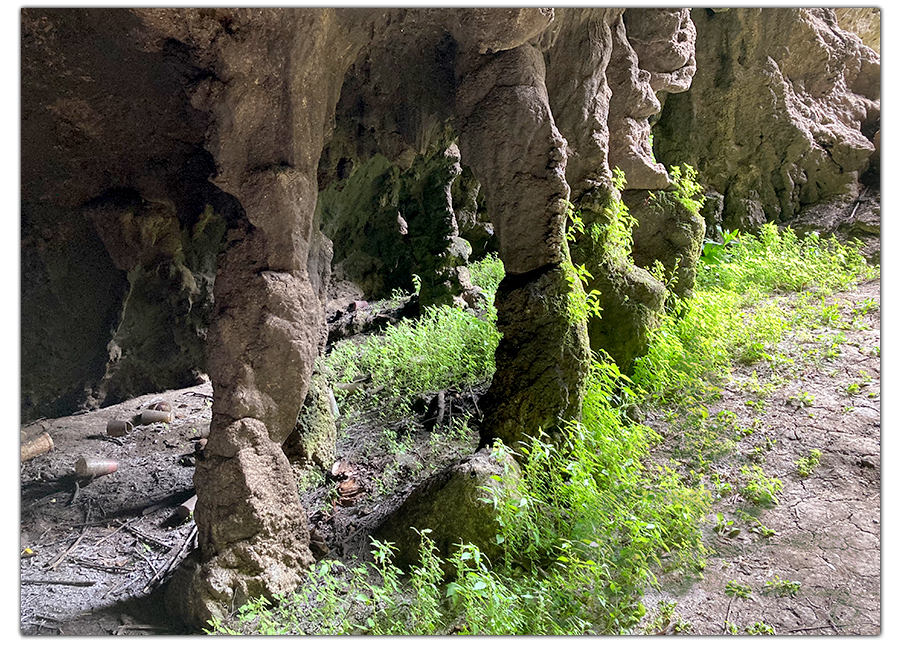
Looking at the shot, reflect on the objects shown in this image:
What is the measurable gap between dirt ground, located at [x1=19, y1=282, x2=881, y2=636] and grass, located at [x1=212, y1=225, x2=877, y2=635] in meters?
0.10

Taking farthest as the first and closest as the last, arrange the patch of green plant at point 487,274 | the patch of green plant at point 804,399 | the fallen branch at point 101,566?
the patch of green plant at point 487,274 < the patch of green plant at point 804,399 < the fallen branch at point 101,566

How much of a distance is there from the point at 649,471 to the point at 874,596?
1537mm

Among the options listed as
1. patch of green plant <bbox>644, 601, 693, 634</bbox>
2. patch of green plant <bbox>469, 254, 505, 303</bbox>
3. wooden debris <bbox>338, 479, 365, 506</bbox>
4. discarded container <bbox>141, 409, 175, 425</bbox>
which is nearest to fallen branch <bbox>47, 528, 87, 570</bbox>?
discarded container <bbox>141, 409, 175, 425</bbox>

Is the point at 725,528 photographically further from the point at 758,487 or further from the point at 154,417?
the point at 154,417

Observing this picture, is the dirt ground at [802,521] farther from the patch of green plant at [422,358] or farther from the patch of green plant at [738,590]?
the patch of green plant at [422,358]

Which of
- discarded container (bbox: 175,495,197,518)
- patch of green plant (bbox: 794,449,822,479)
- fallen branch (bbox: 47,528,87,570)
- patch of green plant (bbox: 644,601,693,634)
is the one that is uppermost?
patch of green plant (bbox: 794,449,822,479)

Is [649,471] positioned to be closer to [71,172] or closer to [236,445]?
[236,445]

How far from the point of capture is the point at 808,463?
14.1 feet

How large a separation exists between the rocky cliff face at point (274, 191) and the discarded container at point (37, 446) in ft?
1.01

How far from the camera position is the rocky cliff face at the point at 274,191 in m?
3.46

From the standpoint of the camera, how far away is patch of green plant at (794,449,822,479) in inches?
167

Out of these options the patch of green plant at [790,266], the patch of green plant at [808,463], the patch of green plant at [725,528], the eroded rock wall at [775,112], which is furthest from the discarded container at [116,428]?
the eroded rock wall at [775,112]

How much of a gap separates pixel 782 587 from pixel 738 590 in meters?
0.22

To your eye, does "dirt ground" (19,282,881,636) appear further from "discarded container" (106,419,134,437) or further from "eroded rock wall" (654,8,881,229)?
"eroded rock wall" (654,8,881,229)
